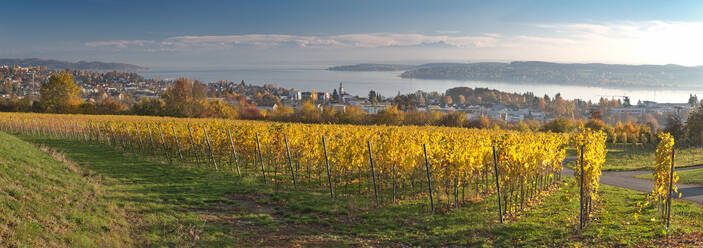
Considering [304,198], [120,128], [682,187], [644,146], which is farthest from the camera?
[644,146]

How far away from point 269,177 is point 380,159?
532 cm

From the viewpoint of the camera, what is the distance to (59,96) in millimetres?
69562

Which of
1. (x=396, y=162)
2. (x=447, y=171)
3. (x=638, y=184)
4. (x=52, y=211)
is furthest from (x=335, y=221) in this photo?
(x=638, y=184)

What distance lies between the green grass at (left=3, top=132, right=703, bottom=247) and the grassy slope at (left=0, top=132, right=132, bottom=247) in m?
0.42

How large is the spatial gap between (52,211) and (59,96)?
75.5 metres

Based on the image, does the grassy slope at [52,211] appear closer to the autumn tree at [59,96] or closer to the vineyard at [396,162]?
the vineyard at [396,162]

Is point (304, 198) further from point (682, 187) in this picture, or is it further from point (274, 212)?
point (682, 187)

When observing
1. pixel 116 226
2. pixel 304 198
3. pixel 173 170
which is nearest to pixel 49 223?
pixel 116 226

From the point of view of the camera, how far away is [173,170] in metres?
17.4

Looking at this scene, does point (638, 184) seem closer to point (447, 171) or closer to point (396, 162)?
point (447, 171)

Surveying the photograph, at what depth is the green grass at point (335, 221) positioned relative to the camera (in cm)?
900

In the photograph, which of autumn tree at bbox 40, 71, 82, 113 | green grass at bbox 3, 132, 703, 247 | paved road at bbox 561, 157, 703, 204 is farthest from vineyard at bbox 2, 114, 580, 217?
autumn tree at bbox 40, 71, 82, 113

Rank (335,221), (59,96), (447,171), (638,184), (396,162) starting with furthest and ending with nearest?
(59,96) < (638,184) < (396,162) < (447,171) < (335,221)

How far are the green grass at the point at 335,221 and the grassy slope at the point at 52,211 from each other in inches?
16.4
